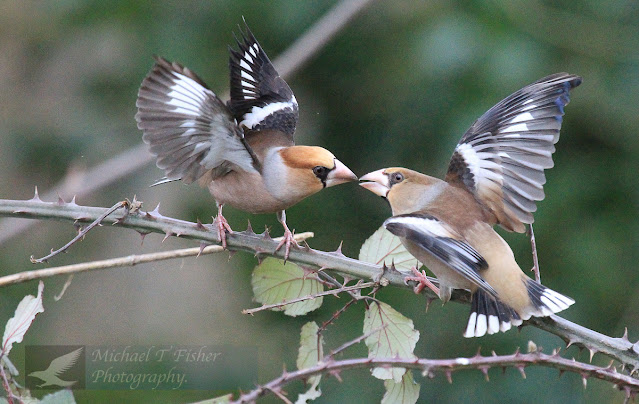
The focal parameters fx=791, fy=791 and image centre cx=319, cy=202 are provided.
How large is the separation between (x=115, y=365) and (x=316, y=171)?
3199mm

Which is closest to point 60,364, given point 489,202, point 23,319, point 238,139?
point 23,319

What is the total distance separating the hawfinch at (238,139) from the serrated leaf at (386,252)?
1.12ft

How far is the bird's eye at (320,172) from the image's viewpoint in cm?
349

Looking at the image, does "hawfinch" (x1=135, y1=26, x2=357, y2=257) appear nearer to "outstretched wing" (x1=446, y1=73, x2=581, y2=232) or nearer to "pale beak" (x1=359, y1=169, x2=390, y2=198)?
"pale beak" (x1=359, y1=169, x2=390, y2=198)

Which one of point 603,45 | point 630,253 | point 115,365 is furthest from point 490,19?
point 115,365

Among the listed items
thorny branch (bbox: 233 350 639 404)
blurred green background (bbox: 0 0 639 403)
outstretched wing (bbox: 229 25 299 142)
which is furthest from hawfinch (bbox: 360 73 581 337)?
blurred green background (bbox: 0 0 639 403)

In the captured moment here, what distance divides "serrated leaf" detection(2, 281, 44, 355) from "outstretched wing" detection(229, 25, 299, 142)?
5.50 ft

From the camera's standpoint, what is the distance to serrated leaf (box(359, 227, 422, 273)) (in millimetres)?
3156

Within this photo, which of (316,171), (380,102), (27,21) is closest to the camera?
(316,171)

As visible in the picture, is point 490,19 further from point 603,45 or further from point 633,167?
point 633,167

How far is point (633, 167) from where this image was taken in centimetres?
579

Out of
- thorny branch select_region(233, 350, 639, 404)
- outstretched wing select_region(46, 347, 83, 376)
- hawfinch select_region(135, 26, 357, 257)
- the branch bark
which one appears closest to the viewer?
thorny branch select_region(233, 350, 639, 404)

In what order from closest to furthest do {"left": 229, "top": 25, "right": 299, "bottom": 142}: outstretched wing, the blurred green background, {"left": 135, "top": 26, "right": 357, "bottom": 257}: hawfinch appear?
{"left": 135, "top": 26, "right": 357, "bottom": 257}: hawfinch < {"left": 229, "top": 25, "right": 299, "bottom": 142}: outstretched wing < the blurred green background

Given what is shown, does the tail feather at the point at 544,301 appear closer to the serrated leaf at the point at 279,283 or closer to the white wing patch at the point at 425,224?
the white wing patch at the point at 425,224
